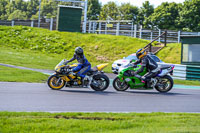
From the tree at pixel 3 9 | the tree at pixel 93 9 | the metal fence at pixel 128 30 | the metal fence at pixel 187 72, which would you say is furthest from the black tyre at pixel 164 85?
the tree at pixel 3 9

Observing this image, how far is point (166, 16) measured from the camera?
64188 mm

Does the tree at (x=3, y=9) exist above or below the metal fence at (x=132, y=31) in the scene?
above

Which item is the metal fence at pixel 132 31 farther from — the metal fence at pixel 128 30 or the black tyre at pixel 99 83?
the black tyre at pixel 99 83

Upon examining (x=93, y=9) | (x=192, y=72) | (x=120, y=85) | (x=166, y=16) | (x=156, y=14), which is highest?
(x=93, y=9)

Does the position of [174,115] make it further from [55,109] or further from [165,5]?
[165,5]

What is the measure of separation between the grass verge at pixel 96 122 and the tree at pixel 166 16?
56.5m

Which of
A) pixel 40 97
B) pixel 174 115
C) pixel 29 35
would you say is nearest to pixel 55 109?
pixel 40 97

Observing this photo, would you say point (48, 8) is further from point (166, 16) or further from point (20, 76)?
point (20, 76)

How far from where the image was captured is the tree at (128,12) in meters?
75.4

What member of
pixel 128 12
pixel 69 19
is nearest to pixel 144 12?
pixel 128 12

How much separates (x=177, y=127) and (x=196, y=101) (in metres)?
5.20

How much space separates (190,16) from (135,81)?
1922 inches

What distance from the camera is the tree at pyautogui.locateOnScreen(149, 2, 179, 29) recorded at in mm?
63688

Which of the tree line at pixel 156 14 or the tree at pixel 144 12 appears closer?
the tree line at pixel 156 14
